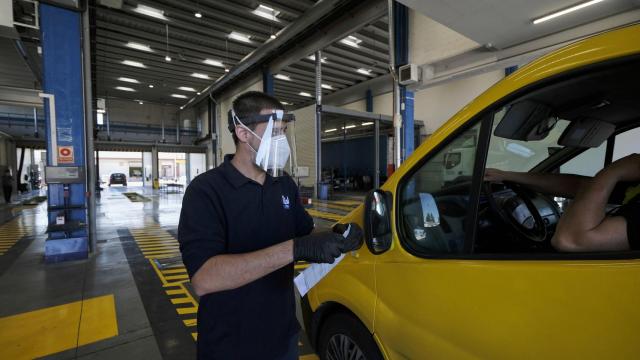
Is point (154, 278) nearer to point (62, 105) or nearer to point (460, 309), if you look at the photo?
point (62, 105)

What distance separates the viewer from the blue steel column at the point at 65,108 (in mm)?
5527

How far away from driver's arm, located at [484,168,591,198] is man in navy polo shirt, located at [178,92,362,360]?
89cm

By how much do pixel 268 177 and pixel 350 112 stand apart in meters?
13.4

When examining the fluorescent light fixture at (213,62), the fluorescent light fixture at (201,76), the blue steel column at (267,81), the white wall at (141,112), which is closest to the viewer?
the fluorescent light fixture at (213,62)

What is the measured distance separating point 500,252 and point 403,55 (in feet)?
29.0

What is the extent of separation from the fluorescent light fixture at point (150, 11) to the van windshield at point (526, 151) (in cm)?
1170

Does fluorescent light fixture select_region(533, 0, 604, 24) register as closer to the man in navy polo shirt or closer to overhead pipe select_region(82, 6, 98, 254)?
the man in navy polo shirt

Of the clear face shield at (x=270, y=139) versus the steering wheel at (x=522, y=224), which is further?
the steering wheel at (x=522, y=224)

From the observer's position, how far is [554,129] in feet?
5.58

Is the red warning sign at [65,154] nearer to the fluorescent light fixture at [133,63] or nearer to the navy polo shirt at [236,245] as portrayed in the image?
the navy polo shirt at [236,245]

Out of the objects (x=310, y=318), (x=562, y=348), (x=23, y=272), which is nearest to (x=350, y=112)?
(x=23, y=272)

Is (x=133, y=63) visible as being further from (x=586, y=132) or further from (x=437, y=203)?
(x=586, y=132)

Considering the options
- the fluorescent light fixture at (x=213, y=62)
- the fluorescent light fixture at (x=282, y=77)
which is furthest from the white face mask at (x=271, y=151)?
the fluorescent light fixture at (x=282, y=77)

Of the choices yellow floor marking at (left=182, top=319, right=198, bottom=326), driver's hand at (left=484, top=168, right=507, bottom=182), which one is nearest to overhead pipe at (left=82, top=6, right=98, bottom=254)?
yellow floor marking at (left=182, top=319, right=198, bottom=326)
